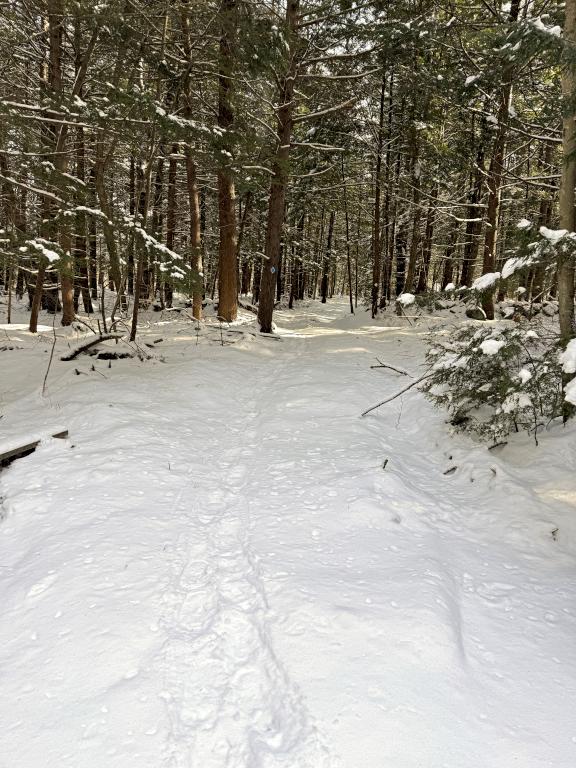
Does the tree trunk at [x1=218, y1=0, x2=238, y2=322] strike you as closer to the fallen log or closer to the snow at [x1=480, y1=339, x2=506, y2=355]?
the fallen log

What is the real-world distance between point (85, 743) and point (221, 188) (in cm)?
1374

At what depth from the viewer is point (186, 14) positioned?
33.7 feet

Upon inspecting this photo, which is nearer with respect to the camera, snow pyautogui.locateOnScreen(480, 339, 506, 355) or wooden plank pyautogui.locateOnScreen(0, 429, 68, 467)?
snow pyautogui.locateOnScreen(480, 339, 506, 355)

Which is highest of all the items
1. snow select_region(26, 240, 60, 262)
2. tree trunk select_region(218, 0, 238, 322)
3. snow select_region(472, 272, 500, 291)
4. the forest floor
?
tree trunk select_region(218, 0, 238, 322)

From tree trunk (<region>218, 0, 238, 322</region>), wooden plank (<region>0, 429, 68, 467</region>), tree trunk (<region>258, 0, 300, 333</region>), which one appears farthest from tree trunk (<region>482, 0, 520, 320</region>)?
wooden plank (<region>0, 429, 68, 467</region>)

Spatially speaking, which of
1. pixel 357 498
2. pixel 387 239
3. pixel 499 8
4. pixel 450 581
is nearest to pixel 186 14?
pixel 499 8

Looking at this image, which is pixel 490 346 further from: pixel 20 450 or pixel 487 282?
pixel 20 450

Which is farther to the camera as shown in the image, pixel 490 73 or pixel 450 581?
pixel 490 73

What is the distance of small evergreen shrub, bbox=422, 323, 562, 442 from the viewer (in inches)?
204

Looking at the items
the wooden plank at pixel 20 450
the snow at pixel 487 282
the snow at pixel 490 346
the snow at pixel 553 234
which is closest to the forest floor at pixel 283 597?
the wooden plank at pixel 20 450

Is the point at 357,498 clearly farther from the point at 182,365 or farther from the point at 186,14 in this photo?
Result: the point at 186,14

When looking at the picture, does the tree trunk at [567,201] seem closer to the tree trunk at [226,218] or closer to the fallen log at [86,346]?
the tree trunk at [226,218]

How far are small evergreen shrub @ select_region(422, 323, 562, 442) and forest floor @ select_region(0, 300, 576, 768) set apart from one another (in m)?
0.41

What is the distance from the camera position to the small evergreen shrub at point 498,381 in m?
5.18
